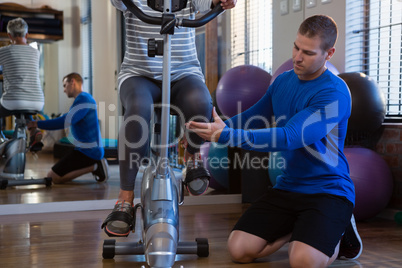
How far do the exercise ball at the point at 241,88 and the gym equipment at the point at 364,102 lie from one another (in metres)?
0.67

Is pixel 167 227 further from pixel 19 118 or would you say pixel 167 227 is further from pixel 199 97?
pixel 19 118

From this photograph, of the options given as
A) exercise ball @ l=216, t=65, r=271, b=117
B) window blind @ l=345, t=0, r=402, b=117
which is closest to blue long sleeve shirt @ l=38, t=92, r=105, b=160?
exercise ball @ l=216, t=65, r=271, b=117

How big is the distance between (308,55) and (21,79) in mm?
1940

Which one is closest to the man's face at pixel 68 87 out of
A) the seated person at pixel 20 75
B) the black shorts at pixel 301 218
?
the seated person at pixel 20 75

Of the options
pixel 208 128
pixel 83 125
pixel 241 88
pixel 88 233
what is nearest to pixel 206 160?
pixel 241 88

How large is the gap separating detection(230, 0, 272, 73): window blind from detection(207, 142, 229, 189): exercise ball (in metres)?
0.67

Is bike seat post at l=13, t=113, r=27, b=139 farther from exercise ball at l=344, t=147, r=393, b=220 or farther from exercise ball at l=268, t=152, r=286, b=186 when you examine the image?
exercise ball at l=344, t=147, r=393, b=220

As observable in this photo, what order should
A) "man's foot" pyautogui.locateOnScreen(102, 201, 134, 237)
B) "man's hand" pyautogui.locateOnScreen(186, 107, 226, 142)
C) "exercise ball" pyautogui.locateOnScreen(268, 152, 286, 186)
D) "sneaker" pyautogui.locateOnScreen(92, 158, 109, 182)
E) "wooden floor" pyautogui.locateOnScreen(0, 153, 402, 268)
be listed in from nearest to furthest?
"man's hand" pyautogui.locateOnScreen(186, 107, 226, 142) → "man's foot" pyautogui.locateOnScreen(102, 201, 134, 237) → "wooden floor" pyautogui.locateOnScreen(0, 153, 402, 268) → "exercise ball" pyautogui.locateOnScreen(268, 152, 286, 186) → "sneaker" pyautogui.locateOnScreen(92, 158, 109, 182)

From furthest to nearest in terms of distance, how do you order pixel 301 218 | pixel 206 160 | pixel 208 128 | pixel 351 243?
pixel 206 160, pixel 351 243, pixel 301 218, pixel 208 128

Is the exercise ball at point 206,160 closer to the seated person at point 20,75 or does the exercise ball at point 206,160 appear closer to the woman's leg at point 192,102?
the seated person at point 20,75

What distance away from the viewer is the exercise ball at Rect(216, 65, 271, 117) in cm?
349

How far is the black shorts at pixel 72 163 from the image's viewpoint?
130 inches

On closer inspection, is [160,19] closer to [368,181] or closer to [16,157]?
[368,181]

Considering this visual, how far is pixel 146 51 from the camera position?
2.17 meters
